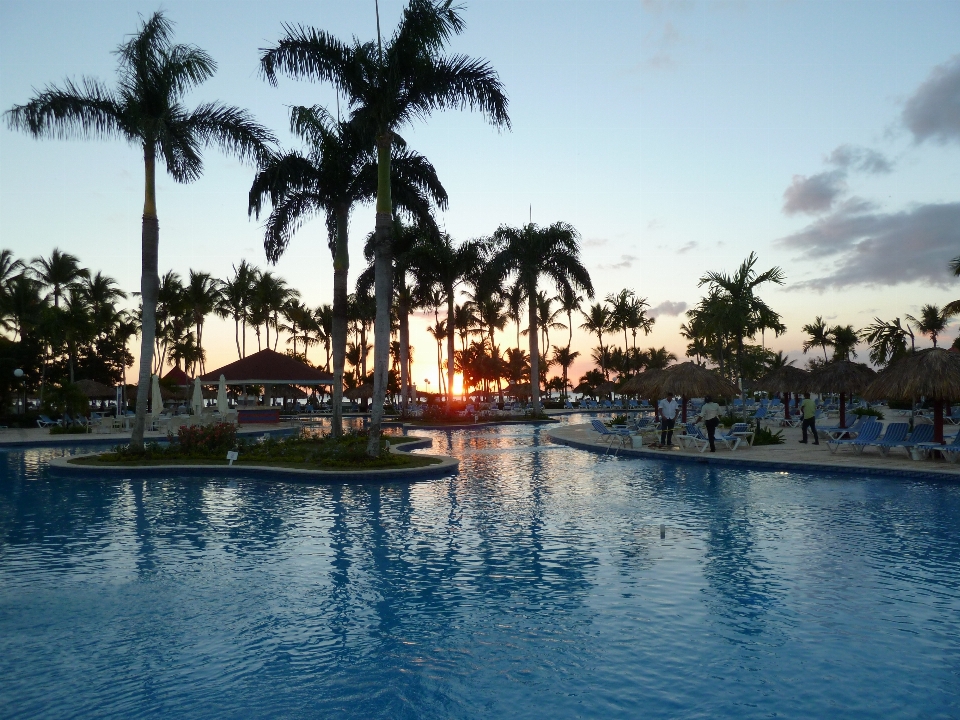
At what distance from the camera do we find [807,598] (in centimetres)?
700

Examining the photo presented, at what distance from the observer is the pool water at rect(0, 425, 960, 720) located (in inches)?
196

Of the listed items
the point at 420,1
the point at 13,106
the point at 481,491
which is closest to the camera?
the point at 481,491

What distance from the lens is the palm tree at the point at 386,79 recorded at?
1655 centimetres

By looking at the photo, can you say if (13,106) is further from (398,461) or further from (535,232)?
(535,232)

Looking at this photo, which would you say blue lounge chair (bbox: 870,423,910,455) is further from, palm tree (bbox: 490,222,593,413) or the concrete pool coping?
palm tree (bbox: 490,222,593,413)

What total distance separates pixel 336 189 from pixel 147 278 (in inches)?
262

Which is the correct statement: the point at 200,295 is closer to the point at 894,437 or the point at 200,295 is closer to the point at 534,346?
the point at 534,346

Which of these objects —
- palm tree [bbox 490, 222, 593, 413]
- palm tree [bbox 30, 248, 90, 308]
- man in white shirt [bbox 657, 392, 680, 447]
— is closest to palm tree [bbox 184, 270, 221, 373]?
palm tree [bbox 30, 248, 90, 308]

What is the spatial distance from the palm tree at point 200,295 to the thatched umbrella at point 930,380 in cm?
5313

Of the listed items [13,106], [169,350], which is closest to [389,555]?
[13,106]

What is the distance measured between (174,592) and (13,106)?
16762mm

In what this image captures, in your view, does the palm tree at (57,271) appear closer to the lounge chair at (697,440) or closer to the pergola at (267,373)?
the pergola at (267,373)

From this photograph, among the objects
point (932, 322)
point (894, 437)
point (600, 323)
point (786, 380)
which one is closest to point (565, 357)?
point (600, 323)

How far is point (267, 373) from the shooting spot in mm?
36844
